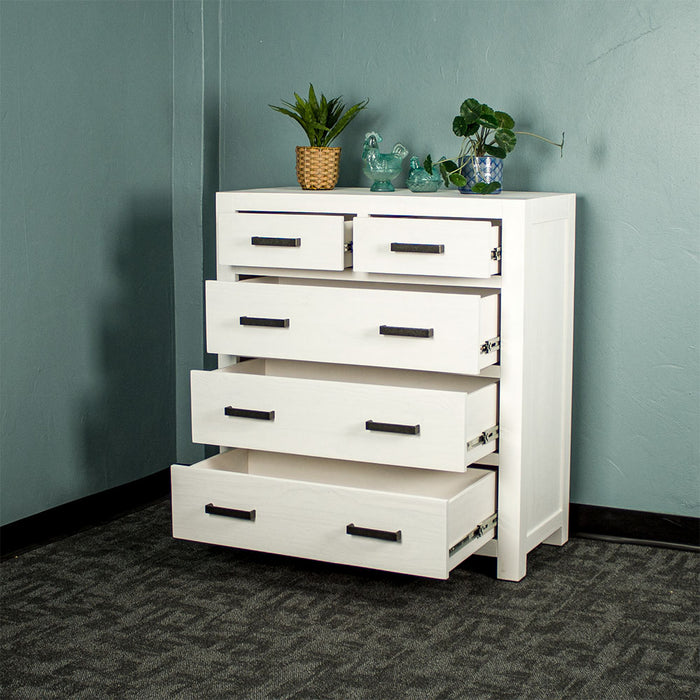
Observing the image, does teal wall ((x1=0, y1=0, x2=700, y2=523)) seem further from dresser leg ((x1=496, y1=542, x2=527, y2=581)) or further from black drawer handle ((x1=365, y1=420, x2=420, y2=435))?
black drawer handle ((x1=365, y1=420, x2=420, y2=435))

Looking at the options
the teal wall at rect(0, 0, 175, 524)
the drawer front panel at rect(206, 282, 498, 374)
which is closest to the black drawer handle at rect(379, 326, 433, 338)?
the drawer front panel at rect(206, 282, 498, 374)

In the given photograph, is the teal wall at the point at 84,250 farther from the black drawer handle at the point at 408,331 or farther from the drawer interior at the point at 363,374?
the black drawer handle at the point at 408,331

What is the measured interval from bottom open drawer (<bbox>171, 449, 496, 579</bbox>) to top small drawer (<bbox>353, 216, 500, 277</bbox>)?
0.49 metres

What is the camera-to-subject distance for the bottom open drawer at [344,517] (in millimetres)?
2170

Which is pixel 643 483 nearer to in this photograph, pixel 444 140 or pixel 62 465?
pixel 444 140

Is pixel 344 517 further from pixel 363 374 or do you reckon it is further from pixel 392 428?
pixel 363 374

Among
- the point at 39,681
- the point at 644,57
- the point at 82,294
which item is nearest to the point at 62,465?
the point at 82,294

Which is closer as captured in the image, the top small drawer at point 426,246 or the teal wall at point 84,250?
the top small drawer at point 426,246

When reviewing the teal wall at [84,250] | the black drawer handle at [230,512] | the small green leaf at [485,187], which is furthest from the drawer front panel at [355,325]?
the teal wall at [84,250]

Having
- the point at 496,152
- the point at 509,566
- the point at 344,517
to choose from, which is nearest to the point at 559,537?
the point at 509,566

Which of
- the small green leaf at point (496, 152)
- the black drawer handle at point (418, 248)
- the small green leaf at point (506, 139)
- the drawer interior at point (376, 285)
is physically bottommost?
the drawer interior at point (376, 285)

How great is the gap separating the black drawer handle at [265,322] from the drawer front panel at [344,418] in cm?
12

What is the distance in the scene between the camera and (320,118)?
2654 millimetres

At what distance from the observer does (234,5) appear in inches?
115
